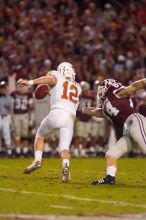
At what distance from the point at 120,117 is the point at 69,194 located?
149 cm

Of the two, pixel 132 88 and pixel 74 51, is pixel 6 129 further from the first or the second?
pixel 132 88

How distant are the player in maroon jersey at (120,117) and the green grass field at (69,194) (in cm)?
35

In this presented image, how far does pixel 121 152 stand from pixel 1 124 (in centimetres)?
635

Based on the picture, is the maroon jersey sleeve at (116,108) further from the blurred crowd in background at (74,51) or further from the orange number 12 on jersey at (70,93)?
the blurred crowd in background at (74,51)

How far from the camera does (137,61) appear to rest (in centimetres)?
1808

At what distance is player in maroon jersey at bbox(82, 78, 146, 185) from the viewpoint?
8539mm

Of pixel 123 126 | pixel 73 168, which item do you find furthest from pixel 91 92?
pixel 123 126

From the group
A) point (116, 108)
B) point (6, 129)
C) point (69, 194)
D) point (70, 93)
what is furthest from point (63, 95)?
point (6, 129)

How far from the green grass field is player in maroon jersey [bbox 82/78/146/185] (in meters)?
0.35

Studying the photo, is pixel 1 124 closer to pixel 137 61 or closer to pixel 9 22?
pixel 137 61

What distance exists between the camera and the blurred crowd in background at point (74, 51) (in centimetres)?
1620

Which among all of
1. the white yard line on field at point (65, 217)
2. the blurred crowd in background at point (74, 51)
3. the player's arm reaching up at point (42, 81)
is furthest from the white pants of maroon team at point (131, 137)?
the blurred crowd in background at point (74, 51)

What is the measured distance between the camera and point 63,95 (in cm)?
938

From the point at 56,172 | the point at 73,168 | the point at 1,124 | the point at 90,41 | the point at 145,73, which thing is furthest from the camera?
the point at 90,41
